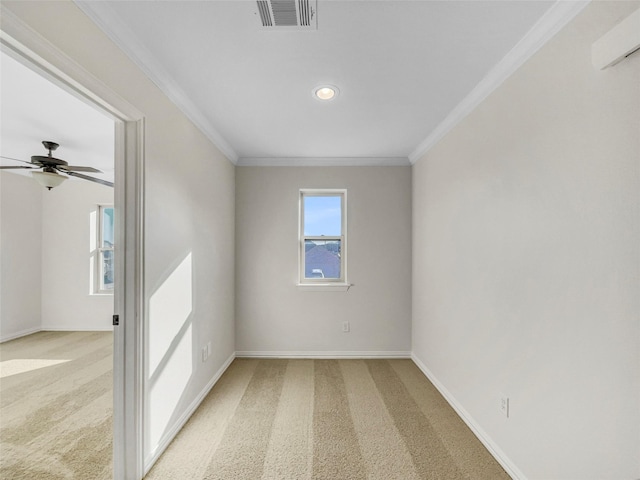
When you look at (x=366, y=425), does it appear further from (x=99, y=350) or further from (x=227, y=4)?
(x=99, y=350)

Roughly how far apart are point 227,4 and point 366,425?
9.01 ft

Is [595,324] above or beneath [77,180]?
beneath

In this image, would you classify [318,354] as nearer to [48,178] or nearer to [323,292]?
[323,292]

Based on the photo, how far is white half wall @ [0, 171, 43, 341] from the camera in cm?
442

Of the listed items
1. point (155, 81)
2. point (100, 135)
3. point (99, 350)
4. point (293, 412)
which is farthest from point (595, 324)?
point (99, 350)

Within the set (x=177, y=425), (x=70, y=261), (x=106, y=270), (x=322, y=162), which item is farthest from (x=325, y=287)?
(x=70, y=261)

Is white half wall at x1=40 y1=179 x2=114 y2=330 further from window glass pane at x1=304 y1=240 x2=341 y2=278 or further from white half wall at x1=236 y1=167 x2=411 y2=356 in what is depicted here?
window glass pane at x1=304 y1=240 x2=341 y2=278

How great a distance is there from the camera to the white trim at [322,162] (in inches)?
146

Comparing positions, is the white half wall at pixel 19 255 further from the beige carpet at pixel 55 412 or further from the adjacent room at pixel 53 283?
the beige carpet at pixel 55 412

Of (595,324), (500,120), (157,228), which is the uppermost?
(500,120)

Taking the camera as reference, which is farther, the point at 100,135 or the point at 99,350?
the point at 99,350

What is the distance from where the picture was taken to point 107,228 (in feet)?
17.2

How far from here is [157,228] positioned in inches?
76.3

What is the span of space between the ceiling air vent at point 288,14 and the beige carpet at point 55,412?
8.70 ft
